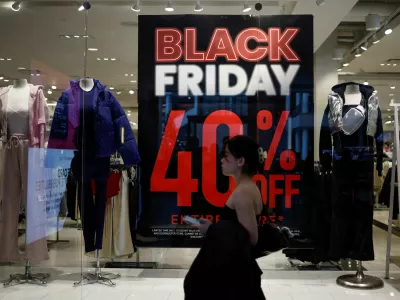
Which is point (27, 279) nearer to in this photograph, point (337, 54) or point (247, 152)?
point (247, 152)

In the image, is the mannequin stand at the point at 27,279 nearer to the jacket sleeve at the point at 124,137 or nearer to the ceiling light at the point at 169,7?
the jacket sleeve at the point at 124,137

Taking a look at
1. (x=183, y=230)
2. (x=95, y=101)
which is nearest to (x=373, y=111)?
(x=183, y=230)

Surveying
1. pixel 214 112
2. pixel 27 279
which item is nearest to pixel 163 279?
pixel 27 279

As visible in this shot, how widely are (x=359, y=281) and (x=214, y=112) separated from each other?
1.90 meters

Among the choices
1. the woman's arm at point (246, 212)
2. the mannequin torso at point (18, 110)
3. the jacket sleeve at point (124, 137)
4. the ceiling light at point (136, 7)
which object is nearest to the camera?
the woman's arm at point (246, 212)

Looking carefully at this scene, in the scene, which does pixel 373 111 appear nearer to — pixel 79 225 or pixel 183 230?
pixel 183 230

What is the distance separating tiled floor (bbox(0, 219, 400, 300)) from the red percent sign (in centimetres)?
50

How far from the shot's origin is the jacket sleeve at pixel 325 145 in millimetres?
4008

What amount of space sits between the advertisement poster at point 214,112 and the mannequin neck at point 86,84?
49cm

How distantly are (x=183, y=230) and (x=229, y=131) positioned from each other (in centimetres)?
85

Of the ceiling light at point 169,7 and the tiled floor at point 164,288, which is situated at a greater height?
the ceiling light at point 169,7

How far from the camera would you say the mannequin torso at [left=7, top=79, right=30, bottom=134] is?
3.61 m

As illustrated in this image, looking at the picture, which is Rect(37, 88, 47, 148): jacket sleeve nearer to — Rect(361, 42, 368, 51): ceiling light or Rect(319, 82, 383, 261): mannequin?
Rect(319, 82, 383, 261): mannequin

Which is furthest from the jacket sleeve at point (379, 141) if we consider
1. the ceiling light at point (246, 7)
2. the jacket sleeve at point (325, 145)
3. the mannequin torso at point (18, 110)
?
the mannequin torso at point (18, 110)
